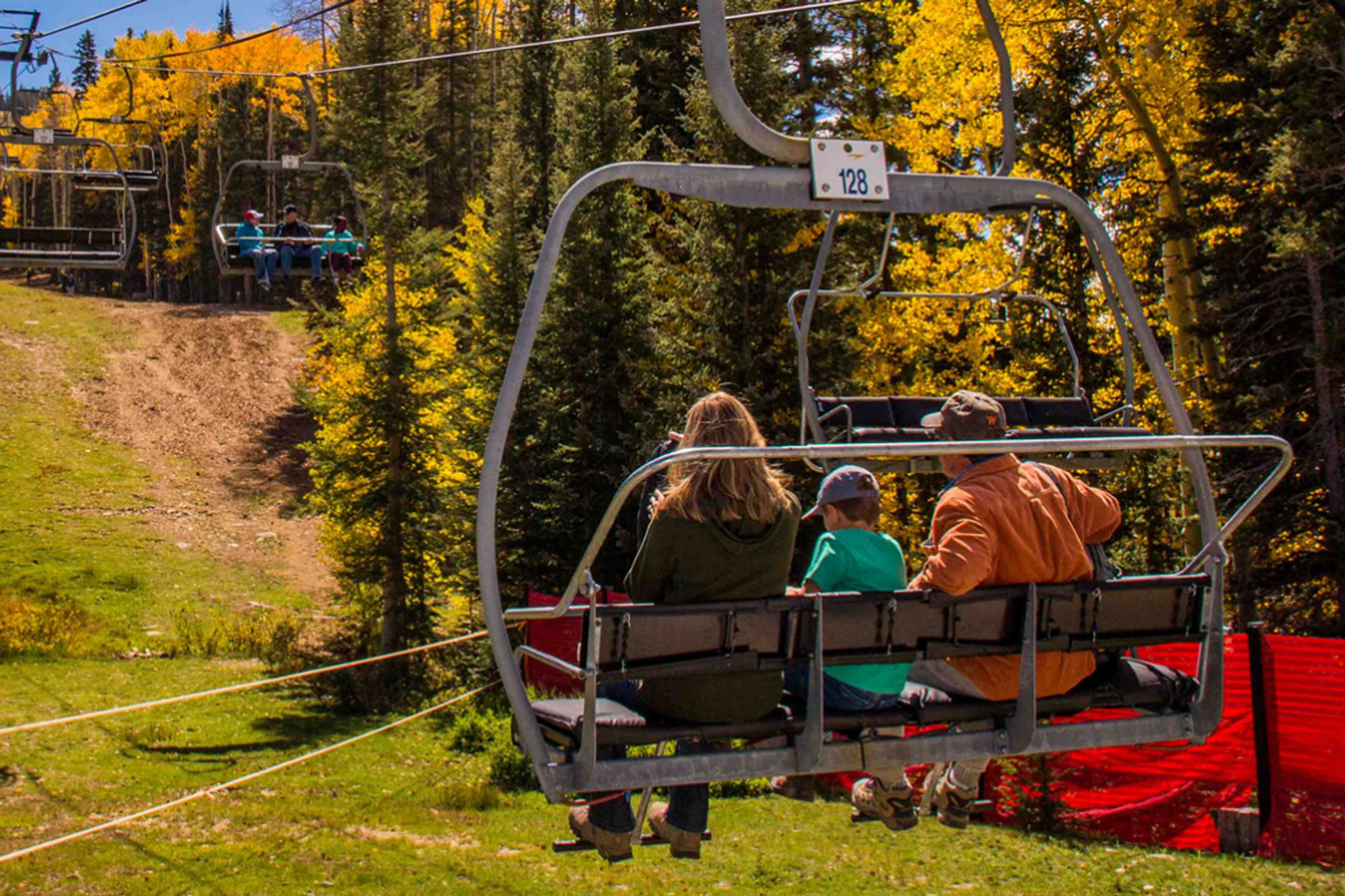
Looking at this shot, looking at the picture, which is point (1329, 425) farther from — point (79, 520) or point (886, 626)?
point (79, 520)

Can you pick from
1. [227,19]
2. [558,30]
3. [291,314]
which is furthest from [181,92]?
[227,19]

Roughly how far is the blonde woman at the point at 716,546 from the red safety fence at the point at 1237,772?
18.7ft

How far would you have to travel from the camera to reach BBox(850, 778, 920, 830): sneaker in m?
5.66

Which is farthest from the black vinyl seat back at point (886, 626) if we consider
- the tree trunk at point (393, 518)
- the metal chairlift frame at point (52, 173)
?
the tree trunk at point (393, 518)

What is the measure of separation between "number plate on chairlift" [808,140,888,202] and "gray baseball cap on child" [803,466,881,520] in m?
1.21

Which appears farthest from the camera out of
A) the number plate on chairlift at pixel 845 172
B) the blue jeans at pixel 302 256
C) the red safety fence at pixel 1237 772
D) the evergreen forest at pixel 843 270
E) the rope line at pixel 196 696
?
the blue jeans at pixel 302 256

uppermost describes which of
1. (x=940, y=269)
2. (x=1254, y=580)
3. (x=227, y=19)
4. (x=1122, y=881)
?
(x=227, y=19)

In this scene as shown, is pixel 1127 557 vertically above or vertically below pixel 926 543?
below

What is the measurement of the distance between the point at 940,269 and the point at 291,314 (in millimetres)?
50653

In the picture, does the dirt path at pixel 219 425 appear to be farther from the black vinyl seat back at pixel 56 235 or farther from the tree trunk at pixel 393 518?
the black vinyl seat back at pixel 56 235

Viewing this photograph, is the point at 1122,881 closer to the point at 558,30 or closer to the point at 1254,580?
the point at 1254,580

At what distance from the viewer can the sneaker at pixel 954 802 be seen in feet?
19.4

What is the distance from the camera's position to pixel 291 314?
6612 cm

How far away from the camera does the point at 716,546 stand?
15.4 feet
